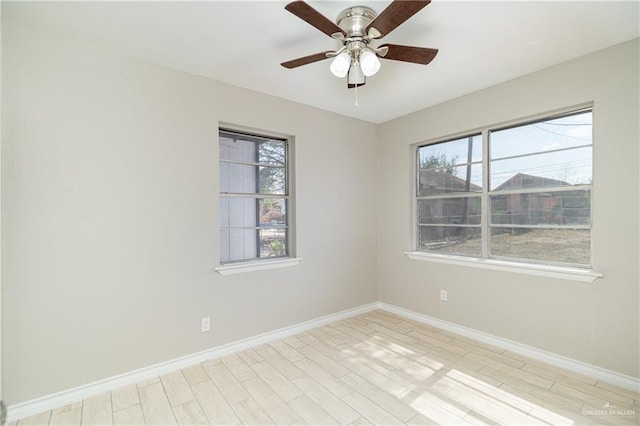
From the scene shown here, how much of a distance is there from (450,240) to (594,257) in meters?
1.26

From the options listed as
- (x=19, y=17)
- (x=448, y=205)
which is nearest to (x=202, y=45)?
(x=19, y=17)

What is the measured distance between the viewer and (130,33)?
2.07 m

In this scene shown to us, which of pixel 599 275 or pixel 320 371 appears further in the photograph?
pixel 320 371

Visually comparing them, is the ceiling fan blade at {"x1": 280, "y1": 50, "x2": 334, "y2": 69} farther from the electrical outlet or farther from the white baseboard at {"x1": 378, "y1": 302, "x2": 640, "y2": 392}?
the white baseboard at {"x1": 378, "y1": 302, "x2": 640, "y2": 392}

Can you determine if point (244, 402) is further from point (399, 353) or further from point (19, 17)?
point (19, 17)

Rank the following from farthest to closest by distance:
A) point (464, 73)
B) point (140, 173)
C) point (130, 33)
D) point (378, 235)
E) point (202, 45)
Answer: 1. point (378, 235)
2. point (464, 73)
3. point (140, 173)
4. point (202, 45)
5. point (130, 33)

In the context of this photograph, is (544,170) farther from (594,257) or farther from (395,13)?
(395,13)

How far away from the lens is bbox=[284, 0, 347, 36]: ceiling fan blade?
1.44m

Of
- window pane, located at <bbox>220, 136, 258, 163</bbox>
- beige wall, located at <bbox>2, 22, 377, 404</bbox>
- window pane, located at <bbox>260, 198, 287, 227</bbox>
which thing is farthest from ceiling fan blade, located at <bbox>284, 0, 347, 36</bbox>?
window pane, located at <bbox>260, 198, 287, 227</bbox>

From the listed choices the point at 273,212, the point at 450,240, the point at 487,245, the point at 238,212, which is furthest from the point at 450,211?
the point at 238,212

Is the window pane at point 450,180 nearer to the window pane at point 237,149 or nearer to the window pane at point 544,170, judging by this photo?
the window pane at point 544,170

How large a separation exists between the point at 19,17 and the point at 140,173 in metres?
1.16

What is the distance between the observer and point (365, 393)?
2184mm

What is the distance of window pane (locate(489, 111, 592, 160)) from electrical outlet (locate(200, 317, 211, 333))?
127 inches
